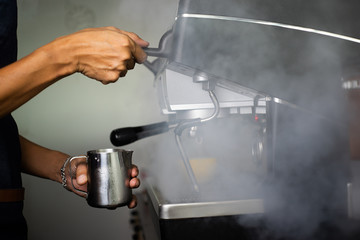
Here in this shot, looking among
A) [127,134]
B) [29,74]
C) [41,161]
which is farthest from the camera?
[41,161]

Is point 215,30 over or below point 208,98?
over

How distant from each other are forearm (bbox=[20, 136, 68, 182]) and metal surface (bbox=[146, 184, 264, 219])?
0.34 meters

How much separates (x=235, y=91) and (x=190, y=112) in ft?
0.41

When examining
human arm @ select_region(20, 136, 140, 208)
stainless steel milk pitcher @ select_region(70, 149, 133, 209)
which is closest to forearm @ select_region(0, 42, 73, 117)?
stainless steel milk pitcher @ select_region(70, 149, 133, 209)

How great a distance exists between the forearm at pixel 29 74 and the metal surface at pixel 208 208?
31 cm

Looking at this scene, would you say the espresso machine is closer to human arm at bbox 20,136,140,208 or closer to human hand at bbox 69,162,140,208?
human hand at bbox 69,162,140,208

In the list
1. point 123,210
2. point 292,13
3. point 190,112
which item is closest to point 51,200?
point 123,210

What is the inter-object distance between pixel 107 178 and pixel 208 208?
0.65ft

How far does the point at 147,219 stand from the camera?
1.00 meters

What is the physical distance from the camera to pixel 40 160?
900 mm

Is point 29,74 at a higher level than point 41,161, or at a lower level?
higher

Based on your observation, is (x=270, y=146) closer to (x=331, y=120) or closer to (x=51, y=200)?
(x=331, y=120)

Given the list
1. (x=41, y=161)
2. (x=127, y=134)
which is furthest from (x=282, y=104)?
(x=41, y=161)

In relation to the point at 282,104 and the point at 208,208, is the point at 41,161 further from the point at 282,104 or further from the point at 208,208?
the point at 282,104
